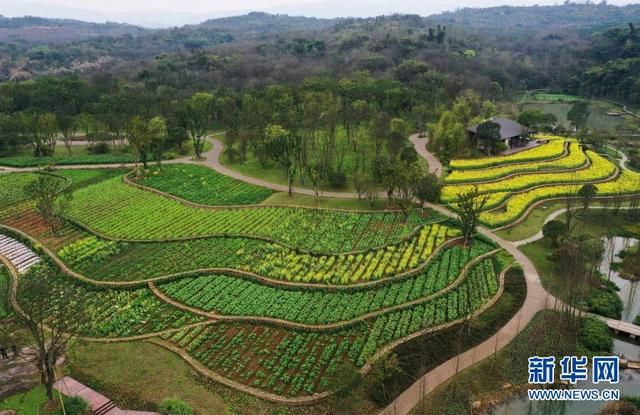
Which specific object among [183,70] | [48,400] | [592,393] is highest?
[183,70]

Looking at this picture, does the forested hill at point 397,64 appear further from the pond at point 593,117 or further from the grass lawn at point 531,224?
the grass lawn at point 531,224

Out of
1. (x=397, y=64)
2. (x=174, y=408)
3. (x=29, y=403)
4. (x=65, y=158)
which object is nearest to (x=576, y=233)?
(x=174, y=408)

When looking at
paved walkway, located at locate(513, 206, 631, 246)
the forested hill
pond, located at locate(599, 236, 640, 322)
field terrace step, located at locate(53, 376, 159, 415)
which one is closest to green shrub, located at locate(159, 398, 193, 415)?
field terrace step, located at locate(53, 376, 159, 415)

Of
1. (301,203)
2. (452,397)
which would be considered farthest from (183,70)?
(452,397)

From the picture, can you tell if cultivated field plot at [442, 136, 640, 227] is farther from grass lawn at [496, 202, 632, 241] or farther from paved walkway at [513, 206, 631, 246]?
paved walkway at [513, 206, 631, 246]

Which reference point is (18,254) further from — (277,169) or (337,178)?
(337,178)

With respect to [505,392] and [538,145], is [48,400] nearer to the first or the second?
[505,392]
